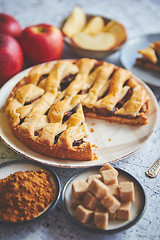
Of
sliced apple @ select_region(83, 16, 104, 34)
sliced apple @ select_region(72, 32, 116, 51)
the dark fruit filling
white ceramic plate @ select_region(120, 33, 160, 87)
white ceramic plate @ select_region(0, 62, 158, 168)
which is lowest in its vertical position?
white ceramic plate @ select_region(0, 62, 158, 168)

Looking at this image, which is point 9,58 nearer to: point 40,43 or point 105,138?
point 40,43

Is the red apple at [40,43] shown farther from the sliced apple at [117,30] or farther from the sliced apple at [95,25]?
the sliced apple at [117,30]

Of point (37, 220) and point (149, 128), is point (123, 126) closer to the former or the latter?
point (149, 128)

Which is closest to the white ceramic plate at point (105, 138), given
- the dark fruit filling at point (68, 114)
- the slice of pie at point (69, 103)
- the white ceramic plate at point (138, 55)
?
the slice of pie at point (69, 103)

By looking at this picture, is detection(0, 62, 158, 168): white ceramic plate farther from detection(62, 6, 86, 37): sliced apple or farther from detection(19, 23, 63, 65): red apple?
detection(62, 6, 86, 37): sliced apple

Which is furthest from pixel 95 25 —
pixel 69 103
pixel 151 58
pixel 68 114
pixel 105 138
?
pixel 105 138

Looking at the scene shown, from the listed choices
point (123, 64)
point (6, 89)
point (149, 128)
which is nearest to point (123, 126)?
point (149, 128)

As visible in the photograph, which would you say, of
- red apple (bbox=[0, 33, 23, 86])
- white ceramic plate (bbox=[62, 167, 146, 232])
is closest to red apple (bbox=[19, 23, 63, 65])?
red apple (bbox=[0, 33, 23, 86])
